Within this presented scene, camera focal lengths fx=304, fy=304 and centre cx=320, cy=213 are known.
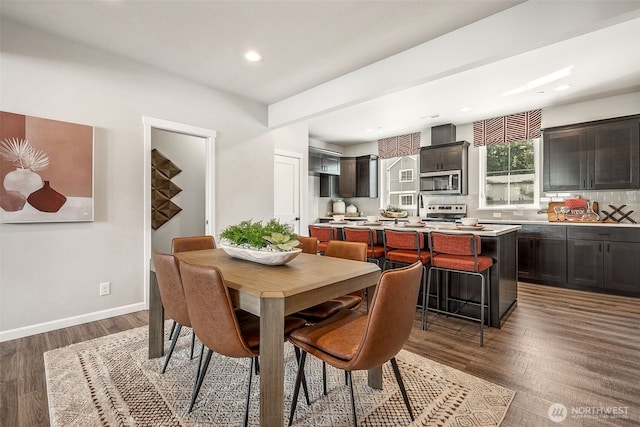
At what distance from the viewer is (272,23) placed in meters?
2.55

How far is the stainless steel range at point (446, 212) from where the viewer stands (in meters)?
5.60

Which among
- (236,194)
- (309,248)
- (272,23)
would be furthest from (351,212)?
(272,23)

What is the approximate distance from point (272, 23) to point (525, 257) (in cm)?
460

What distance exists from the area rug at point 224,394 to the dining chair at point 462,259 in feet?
2.64

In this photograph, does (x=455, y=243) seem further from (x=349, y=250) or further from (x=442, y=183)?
(x=442, y=183)

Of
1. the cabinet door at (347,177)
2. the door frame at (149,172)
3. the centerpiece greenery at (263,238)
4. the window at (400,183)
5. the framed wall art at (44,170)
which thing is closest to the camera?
the centerpiece greenery at (263,238)

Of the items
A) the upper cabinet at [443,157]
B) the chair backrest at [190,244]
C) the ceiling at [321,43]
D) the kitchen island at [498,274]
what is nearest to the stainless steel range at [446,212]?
the upper cabinet at [443,157]

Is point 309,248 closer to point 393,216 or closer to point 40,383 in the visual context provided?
point 40,383

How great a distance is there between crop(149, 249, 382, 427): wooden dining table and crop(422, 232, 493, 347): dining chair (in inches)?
48.1

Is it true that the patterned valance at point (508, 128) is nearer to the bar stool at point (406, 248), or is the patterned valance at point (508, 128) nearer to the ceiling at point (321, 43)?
the ceiling at point (321, 43)

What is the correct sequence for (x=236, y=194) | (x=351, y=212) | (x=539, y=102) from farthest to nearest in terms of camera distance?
1. (x=351, y=212)
2. (x=539, y=102)
3. (x=236, y=194)

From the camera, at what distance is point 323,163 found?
6453mm

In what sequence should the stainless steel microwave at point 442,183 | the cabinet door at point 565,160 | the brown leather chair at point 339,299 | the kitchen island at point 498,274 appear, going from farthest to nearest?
the stainless steel microwave at point 442,183 < the cabinet door at point 565,160 < the kitchen island at point 498,274 < the brown leather chair at point 339,299

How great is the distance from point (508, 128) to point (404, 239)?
3.50 meters
